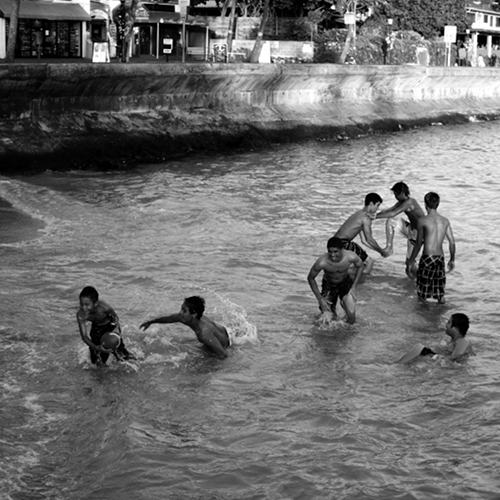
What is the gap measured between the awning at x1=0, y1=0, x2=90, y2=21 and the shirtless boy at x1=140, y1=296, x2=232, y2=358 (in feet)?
101

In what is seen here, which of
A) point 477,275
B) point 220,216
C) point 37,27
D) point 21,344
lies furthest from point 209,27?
point 21,344

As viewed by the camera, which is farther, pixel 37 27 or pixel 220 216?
pixel 37 27

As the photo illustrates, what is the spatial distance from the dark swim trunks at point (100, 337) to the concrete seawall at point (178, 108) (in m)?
15.6

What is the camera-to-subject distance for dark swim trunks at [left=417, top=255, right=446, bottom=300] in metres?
13.2

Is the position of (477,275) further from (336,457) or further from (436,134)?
(436,134)

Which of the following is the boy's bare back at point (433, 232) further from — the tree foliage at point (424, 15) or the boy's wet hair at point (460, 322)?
the tree foliage at point (424, 15)

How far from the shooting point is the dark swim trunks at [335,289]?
12117 millimetres

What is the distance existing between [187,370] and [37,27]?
32.4 meters

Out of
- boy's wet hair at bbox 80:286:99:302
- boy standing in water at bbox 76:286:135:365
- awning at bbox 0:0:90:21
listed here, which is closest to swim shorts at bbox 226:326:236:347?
boy standing in water at bbox 76:286:135:365

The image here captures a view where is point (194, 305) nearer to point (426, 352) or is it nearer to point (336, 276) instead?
point (336, 276)

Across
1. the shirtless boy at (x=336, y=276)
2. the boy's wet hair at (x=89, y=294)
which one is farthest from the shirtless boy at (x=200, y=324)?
the shirtless boy at (x=336, y=276)

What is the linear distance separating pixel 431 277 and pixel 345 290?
66.2 inches

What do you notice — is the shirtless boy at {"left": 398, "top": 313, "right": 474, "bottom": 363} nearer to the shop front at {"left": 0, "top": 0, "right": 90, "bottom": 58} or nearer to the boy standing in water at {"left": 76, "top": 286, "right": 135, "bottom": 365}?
the boy standing in water at {"left": 76, "top": 286, "right": 135, "bottom": 365}

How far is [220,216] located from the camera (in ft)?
67.8
